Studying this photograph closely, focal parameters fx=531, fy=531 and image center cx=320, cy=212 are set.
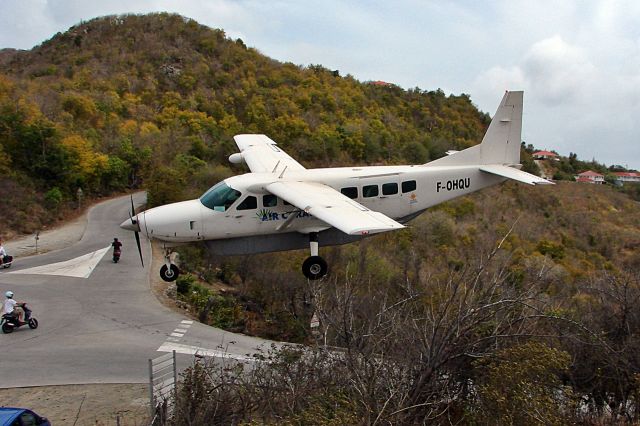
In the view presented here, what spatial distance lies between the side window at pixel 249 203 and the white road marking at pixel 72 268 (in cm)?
1308

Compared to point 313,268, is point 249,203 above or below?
above

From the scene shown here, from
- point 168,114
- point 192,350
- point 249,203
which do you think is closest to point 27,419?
point 192,350

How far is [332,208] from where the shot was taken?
1260cm

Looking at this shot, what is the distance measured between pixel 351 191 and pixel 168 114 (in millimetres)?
44133

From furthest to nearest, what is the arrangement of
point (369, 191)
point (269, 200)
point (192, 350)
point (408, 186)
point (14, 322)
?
point (14, 322), point (192, 350), point (408, 186), point (369, 191), point (269, 200)

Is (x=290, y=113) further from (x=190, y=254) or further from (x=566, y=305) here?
(x=566, y=305)

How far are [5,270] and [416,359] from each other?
71.3 feet

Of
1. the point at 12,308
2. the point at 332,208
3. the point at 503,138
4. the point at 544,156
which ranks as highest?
the point at 544,156

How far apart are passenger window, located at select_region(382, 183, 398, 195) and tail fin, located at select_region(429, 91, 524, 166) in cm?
348

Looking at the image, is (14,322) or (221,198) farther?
(14,322)

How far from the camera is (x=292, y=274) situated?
85.0 feet

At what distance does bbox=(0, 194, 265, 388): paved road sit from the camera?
53.1ft

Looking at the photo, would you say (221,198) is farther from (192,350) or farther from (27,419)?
(27,419)

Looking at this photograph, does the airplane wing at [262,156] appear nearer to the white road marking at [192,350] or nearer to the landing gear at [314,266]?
the landing gear at [314,266]
